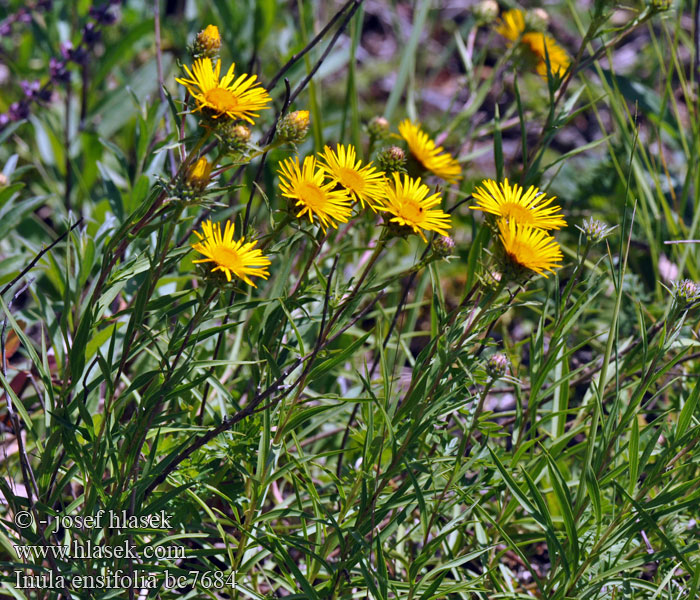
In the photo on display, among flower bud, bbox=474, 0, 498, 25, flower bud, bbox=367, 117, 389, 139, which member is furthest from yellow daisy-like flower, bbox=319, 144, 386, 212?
flower bud, bbox=474, 0, 498, 25

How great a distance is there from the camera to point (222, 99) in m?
Answer: 0.97

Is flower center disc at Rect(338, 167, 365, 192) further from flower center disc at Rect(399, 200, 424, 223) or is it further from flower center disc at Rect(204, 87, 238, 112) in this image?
flower center disc at Rect(204, 87, 238, 112)

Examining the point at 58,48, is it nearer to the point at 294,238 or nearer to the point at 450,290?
the point at 450,290

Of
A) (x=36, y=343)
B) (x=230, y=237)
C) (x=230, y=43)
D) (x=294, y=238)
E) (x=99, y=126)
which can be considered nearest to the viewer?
(x=230, y=237)

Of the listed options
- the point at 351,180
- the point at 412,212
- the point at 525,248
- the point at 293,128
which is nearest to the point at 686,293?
the point at 525,248

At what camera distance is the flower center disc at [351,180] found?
3.43ft

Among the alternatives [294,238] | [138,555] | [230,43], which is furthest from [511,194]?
[230,43]

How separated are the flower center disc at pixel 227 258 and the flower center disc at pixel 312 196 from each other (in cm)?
13

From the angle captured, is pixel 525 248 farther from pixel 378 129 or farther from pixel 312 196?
pixel 378 129

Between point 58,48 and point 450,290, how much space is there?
65.8 inches

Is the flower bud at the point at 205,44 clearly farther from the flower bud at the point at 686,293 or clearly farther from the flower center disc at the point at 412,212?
the flower bud at the point at 686,293

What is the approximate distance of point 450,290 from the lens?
8.47 feet

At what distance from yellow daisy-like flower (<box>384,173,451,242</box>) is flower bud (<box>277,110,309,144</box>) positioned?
0.51 ft

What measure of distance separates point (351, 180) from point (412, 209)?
0.10m
